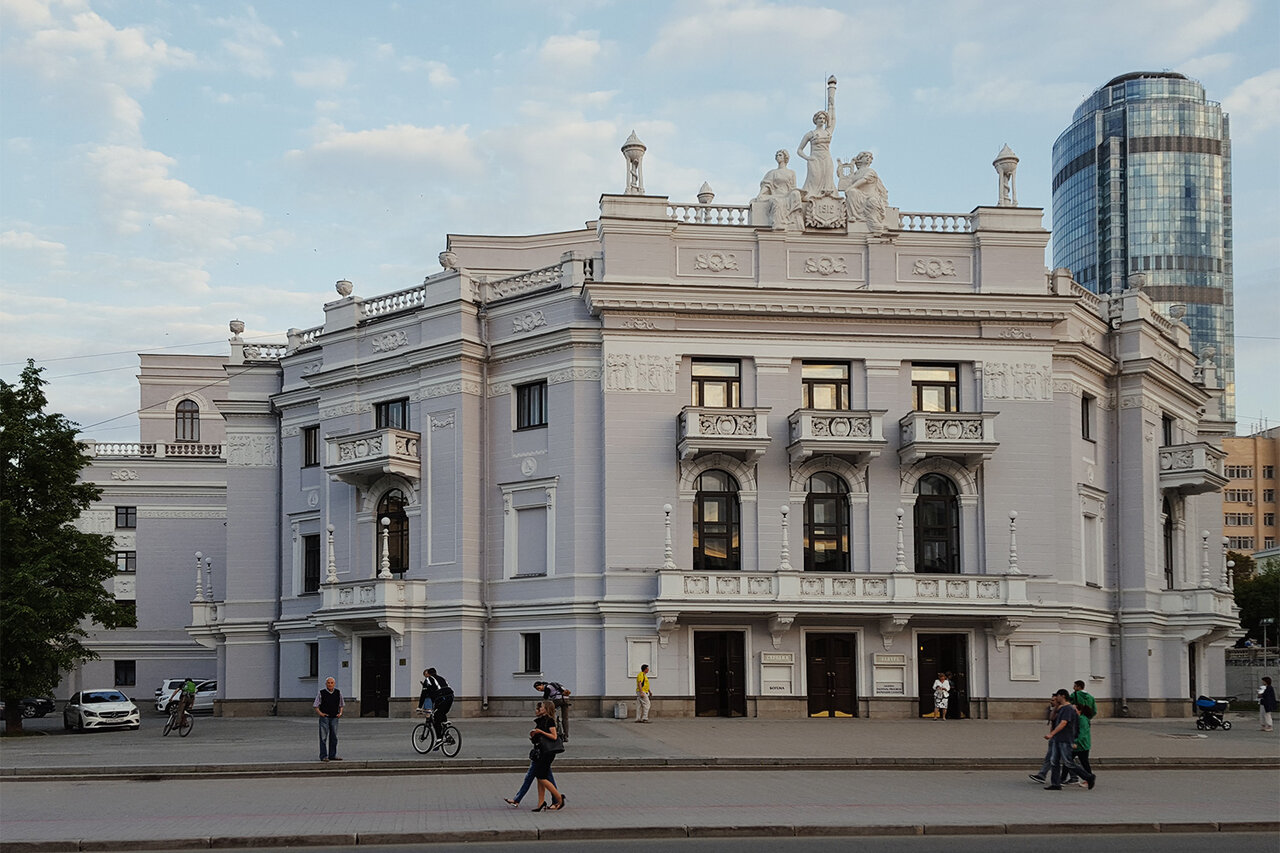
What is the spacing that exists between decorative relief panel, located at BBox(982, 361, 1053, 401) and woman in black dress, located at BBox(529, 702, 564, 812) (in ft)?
84.7

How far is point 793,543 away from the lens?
42969 millimetres

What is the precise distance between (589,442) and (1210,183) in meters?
167

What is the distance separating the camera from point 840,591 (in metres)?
41.8

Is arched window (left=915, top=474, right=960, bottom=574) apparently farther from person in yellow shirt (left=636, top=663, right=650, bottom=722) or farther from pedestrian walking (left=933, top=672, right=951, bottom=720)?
person in yellow shirt (left=636, top=663, right=650, bottom=722)

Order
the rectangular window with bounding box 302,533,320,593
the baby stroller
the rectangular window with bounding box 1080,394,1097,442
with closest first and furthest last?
the baby stroller → the rectangular window with bounding box 1080,394,1097,442 → the rectangular window with bounding box 302,533,320,593

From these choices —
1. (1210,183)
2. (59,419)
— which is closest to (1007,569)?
(59,419)

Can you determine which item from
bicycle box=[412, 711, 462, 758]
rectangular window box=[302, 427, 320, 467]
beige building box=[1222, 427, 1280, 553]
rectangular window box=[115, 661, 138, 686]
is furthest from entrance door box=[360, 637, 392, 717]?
beige building box=[1222, 427, 1280, 553]

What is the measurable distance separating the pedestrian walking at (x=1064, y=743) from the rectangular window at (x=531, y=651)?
2192 cm

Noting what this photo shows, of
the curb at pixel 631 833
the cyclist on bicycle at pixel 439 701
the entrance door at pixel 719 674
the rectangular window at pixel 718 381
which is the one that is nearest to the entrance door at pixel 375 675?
the entrance door at pixel 719 674

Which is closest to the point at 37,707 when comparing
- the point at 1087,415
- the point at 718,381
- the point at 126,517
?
the point at 126,517

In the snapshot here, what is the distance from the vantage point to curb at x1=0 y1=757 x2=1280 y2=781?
2711cm

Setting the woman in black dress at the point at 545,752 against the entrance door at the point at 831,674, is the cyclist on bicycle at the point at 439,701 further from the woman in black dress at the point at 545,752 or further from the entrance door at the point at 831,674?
the entrance door at the point at 831,674

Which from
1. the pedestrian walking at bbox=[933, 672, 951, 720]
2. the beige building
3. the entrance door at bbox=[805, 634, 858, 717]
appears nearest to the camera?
the pedestrian walking at bbox=[933, 672, 951, 720]

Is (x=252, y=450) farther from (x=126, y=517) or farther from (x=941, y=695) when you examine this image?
(x=941, y=695)
